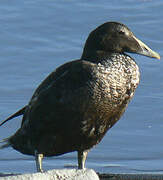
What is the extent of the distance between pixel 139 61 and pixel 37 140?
3429mm

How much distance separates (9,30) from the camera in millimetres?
11859

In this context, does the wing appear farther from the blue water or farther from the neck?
the blue water

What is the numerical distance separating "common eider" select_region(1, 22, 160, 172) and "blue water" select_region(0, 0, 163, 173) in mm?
1153

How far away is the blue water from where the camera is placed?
903cm

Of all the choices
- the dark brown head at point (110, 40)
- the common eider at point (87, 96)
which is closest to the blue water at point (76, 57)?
the common eider at point (87, 96)

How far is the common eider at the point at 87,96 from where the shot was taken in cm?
726

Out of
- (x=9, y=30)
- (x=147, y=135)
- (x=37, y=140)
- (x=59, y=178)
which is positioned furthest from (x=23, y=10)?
(x=59, y=178)

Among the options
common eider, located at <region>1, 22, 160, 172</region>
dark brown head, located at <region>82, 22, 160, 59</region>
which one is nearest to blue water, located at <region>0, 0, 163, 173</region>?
common eider, located at <region>1, 22, 160, 172</region>

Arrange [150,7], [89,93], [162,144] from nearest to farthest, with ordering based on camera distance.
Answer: [89,93]
[162,144]
[150,7]

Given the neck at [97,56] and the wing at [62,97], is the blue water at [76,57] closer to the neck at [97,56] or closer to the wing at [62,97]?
the wing at [62,97]

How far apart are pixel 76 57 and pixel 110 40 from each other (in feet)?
11.5

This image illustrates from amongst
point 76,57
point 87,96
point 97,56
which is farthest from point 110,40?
point 76,57

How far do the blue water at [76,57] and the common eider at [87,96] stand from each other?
1153 mm

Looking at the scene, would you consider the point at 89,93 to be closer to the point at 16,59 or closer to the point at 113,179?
the point at 113,179
